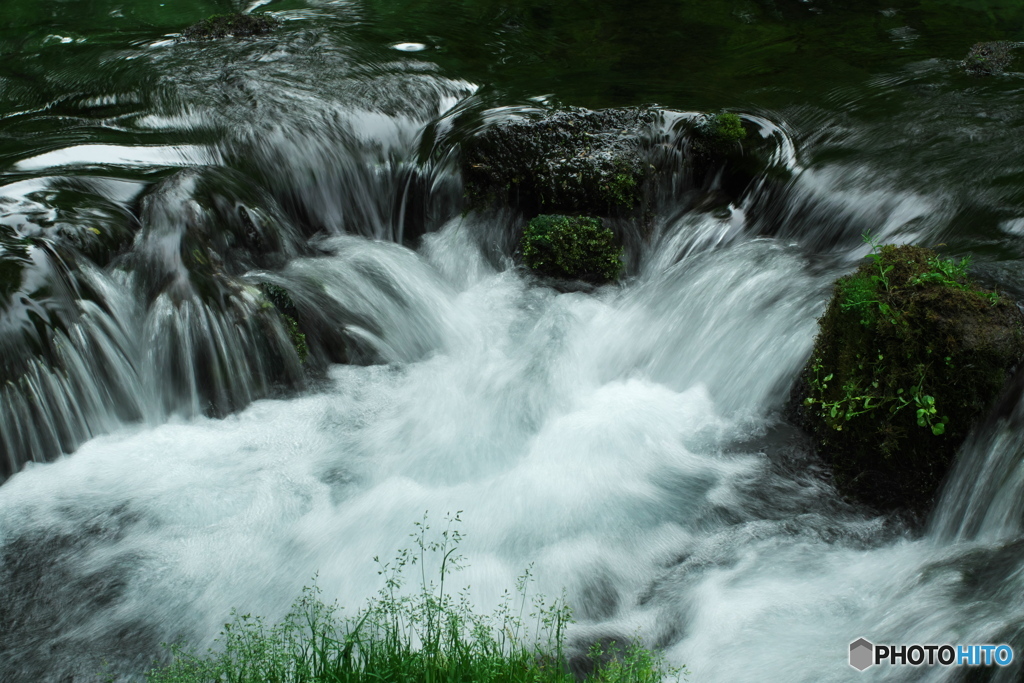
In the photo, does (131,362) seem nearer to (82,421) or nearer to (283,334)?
(82,421)

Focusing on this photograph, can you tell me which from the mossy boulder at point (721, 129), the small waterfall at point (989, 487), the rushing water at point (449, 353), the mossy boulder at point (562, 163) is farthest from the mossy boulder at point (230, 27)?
the small waterfall at point (989, 487)

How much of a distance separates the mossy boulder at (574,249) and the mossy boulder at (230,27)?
4.85 metres

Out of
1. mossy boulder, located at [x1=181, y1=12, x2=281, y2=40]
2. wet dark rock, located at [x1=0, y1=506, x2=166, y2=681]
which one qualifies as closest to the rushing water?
wet dark rock, located at [x1=0, y1=506, x2=166, y2=681]

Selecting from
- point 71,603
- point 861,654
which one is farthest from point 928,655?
point 71,603

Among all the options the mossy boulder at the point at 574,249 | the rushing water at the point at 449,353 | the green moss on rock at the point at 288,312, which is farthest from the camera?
the mossy boulder at the point at 574,249

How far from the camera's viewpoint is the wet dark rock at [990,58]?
780 cm

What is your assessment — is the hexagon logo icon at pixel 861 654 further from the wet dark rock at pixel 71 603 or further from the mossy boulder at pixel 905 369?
the wet dark rock at pixel 71 603

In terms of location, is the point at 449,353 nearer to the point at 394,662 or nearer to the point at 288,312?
the point at 288,312

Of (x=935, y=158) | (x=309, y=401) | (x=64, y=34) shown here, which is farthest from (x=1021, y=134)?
(x=64, y=34)

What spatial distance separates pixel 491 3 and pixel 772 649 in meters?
9.34

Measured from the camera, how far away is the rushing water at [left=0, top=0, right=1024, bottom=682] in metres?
4.12

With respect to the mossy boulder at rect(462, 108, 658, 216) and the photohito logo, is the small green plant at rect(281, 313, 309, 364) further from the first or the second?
the photohito logo

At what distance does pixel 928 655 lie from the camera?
335 cm

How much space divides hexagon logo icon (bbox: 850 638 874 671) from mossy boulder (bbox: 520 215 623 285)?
395cm
